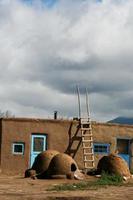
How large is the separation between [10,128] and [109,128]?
6102 mm

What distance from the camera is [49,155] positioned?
2317cm

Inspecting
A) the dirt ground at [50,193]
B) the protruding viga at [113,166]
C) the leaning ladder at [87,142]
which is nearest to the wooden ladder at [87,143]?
the leaning ladder at [87,142]

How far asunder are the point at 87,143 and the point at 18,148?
403 cm

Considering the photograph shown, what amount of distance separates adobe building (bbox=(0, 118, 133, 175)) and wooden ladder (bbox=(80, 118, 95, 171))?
1.18 feet

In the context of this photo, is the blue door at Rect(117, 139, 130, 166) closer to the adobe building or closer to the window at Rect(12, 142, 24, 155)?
the adobe building

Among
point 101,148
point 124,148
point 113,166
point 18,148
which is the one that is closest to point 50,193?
point 113,166

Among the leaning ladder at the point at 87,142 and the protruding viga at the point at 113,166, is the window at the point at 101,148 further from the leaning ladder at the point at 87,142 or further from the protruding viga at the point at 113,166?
the protruding viga at the point at 113,166

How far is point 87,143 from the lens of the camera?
2858cm

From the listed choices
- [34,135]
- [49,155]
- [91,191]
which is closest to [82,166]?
[34,135]

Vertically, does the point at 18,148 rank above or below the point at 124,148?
below

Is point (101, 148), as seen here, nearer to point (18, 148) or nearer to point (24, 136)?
point (24, 136)

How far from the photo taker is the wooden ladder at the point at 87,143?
1100 inches

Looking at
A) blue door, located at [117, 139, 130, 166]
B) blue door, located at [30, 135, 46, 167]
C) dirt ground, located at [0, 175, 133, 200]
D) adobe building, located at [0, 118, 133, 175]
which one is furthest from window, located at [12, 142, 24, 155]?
dirt ground, located at [0, 175, 133, 200]

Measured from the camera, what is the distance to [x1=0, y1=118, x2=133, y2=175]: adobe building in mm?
27016
